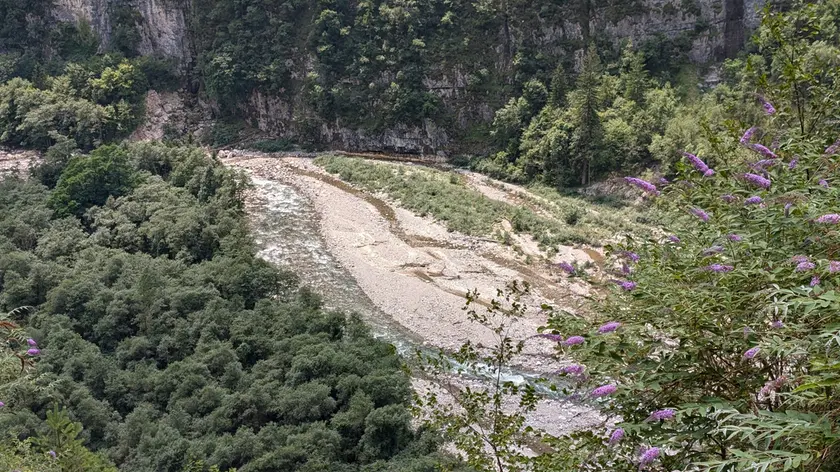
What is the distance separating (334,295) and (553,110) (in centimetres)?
2506

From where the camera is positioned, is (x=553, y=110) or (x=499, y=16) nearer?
(x=553, y=110)

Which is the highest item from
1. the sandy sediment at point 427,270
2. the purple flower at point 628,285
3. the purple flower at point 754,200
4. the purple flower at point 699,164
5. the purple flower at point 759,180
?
the purple flower at point 699,164

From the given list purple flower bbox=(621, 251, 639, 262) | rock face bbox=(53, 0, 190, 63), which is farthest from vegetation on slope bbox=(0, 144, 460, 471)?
rock face bbox=(53, 0, 190, 63)

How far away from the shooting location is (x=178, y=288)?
25.6 m

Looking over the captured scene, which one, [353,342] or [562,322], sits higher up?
[562,322]

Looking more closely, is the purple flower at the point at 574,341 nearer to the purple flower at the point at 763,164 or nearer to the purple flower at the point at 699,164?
the purple flower at the point at 699,164

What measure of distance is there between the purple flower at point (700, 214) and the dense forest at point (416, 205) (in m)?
0.02

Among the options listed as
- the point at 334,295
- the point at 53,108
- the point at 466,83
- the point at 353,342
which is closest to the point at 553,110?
the point at 466,83

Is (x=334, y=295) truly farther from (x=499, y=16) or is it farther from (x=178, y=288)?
(x=499, y=16)

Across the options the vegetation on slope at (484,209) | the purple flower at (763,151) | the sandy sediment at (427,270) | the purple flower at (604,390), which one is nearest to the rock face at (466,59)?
the vegetation on slope at (484,209)

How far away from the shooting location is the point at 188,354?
22547mm

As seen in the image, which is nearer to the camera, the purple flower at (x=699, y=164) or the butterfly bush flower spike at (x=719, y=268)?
the butterfly bush flower spike at (x=719, y=268)

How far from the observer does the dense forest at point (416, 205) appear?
5.55 meters

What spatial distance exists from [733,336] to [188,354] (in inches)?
812
